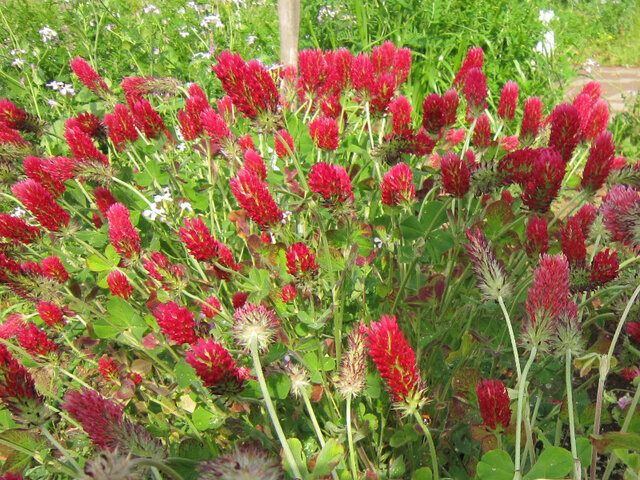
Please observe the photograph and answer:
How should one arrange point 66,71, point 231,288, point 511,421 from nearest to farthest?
point 511,421, point 231,288, point 66,71

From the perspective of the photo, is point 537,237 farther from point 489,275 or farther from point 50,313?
point 50,313

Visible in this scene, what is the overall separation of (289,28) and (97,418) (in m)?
2.00

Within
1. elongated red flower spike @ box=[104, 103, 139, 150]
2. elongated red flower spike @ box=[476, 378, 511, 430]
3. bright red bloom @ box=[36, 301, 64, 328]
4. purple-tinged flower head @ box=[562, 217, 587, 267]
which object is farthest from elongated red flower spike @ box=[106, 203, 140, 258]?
purple-tinged flower head @ box=[562, 217, 587, 267]

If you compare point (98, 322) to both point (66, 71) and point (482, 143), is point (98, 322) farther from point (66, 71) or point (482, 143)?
point (66, 71)

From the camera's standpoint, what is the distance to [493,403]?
93 cm

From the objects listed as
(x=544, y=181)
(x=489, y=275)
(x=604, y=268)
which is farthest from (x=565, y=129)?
(x=489, y=275)

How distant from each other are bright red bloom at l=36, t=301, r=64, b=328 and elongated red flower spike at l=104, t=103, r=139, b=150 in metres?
0.62

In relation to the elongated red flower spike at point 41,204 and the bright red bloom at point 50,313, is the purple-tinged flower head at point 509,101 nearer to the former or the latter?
the elongated red flower spike at point 41,204

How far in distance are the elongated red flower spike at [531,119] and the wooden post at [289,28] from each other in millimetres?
1084

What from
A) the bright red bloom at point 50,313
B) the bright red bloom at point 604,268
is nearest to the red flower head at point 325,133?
the bright red bloom at point 604,268

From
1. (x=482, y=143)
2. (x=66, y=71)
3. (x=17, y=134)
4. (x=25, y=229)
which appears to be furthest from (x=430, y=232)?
(x=66, y=71)

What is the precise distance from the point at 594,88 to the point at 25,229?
197 centimetres

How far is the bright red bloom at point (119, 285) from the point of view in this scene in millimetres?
1602

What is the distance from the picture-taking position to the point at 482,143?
66.6 inches
